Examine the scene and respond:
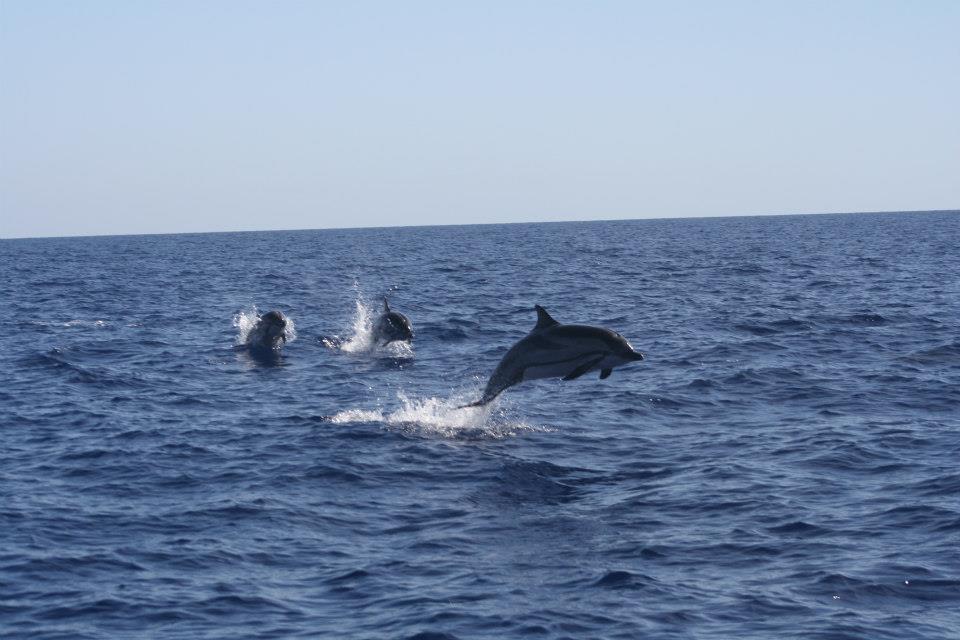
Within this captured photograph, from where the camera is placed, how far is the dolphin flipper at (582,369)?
16.3m

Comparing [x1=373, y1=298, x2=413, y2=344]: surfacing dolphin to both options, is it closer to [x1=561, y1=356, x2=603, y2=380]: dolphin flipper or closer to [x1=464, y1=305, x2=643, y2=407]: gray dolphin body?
[x1=464, y1=305, x2=643, y2=407]: gray dolphin body

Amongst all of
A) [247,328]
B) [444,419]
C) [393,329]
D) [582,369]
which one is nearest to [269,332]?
[393,329]

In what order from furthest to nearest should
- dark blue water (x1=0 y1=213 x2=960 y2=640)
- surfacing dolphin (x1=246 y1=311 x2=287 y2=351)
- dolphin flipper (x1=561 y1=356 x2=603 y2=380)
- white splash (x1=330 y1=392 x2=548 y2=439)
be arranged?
surfacing dolphin (x1=246 y1=311 x2=287 y2=351) → white splash (x1=330 y1=392 x2=548 y2=439) → dolphin flipper (x1=561 y1=356 x2=603 y2=380) → dark blue water (x1=0 y1=213 x2=960 y2=640)

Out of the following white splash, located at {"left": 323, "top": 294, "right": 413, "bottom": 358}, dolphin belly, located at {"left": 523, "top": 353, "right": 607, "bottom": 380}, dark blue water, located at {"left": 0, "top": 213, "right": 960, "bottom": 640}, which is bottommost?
dark blue water, located at {"left": 0, "top": 213, "right": 960, "bottom": 640}

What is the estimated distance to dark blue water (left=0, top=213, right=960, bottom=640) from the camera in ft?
35.3

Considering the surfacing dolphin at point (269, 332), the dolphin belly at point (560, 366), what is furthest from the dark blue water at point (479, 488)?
the dolphin belly at point (560, 366)

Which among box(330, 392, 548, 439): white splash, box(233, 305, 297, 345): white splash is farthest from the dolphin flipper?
box(233, 305, 297, 345): white splash

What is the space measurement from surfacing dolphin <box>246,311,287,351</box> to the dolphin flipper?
47.0ft

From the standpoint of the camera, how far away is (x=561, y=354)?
1706 cm

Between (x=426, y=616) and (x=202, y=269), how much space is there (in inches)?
2798

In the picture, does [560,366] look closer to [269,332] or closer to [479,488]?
[479,488]

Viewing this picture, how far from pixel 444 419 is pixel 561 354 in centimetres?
347

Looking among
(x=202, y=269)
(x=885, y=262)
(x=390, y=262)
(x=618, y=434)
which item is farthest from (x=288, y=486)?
(x=390, y=262)

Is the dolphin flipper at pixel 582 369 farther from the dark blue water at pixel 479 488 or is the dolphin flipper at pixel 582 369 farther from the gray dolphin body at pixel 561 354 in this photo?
the dark blue water at pixel 479 488
